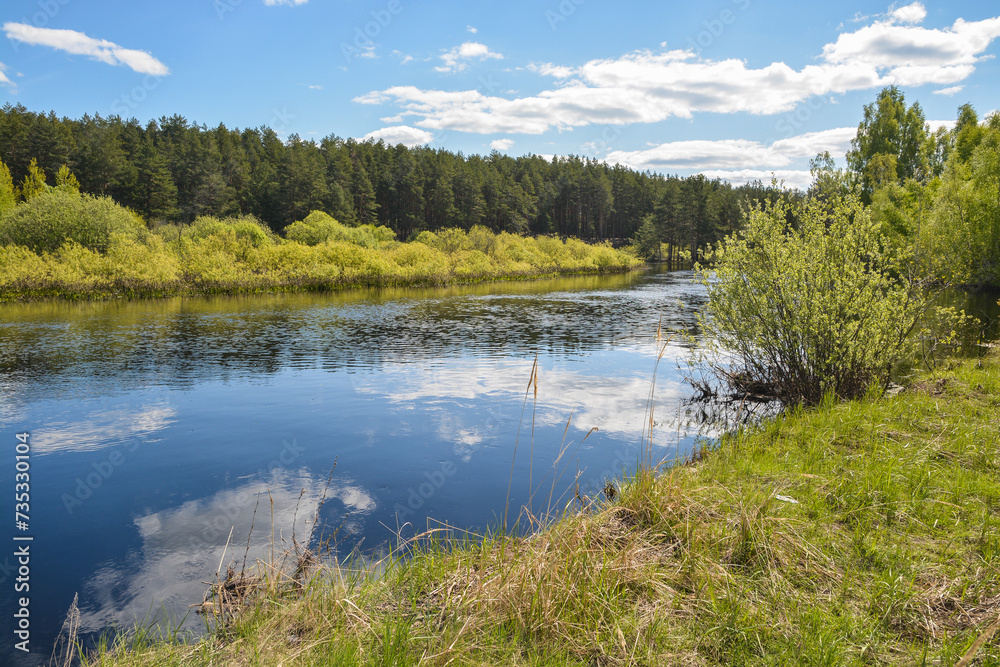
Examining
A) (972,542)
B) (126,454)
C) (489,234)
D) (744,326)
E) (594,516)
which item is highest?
(489,234)

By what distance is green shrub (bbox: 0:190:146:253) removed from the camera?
44781mm

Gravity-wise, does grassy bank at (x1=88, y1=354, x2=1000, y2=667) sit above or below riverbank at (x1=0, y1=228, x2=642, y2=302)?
below

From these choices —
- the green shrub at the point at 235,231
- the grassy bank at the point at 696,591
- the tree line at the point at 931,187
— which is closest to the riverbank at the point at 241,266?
the green shrub at the point at 235,231

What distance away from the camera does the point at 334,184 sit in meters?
91.5

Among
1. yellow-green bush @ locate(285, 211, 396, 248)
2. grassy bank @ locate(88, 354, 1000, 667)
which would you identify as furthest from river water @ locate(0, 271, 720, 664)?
yellow-green bush @ locate(285, 211, 396, 248)

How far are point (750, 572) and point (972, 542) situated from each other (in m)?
2.14

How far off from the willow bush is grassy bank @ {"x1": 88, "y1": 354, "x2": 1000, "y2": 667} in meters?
4.48

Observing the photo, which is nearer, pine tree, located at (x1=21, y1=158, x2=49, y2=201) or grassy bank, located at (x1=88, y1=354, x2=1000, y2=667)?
grassy bank, located at (x1=88, y1=354, x2=1000, y2=667)

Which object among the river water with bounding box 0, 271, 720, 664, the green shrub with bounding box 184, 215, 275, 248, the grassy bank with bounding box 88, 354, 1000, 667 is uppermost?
the green shrub with bounding box 184, 215, 275, 248

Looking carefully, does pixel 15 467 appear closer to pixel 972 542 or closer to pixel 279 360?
pixel 279 360

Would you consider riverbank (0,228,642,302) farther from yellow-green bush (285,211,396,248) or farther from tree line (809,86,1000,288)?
tree line (809,86,1000,288)

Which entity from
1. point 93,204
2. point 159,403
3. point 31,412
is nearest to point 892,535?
point 159,403

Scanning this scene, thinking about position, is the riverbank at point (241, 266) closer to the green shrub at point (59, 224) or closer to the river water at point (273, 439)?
the green shrub at point (59, 224)

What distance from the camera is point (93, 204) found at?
49.2 m
